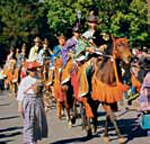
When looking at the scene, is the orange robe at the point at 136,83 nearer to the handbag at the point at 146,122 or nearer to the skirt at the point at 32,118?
the skirt at the point at 32,118

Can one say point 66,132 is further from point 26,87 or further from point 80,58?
point 26,87

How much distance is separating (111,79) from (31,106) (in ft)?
5.89

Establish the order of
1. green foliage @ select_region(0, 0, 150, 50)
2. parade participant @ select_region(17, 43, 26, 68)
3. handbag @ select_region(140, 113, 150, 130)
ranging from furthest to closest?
1. green foliage @ select_region(0, 0, 150, 50)
2. parade participant @ select_region(17, 43, 26, 68)
3. handbag @ select_region(140, 113, 150, 130)

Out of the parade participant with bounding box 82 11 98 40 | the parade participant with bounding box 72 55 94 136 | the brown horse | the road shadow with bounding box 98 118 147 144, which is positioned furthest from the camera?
the parade participant with bounding box 72 55 94 136

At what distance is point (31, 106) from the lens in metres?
9.55

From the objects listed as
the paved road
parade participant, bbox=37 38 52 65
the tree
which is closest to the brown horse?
the paved road

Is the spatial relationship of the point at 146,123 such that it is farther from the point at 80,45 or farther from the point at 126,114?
the point at 126,114

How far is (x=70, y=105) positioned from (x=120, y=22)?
67.9 ft

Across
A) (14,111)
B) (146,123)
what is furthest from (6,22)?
(146,123)

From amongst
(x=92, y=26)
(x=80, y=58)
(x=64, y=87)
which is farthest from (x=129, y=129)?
(x=92, y=26)

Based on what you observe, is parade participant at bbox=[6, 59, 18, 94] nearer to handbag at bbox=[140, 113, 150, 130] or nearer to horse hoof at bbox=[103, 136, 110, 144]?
horse hoof at bbox=[103, 136, 110, 144]

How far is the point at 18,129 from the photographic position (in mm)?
12781

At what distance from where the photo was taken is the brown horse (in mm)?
10062

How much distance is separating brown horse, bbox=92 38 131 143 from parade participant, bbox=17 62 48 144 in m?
1.40
